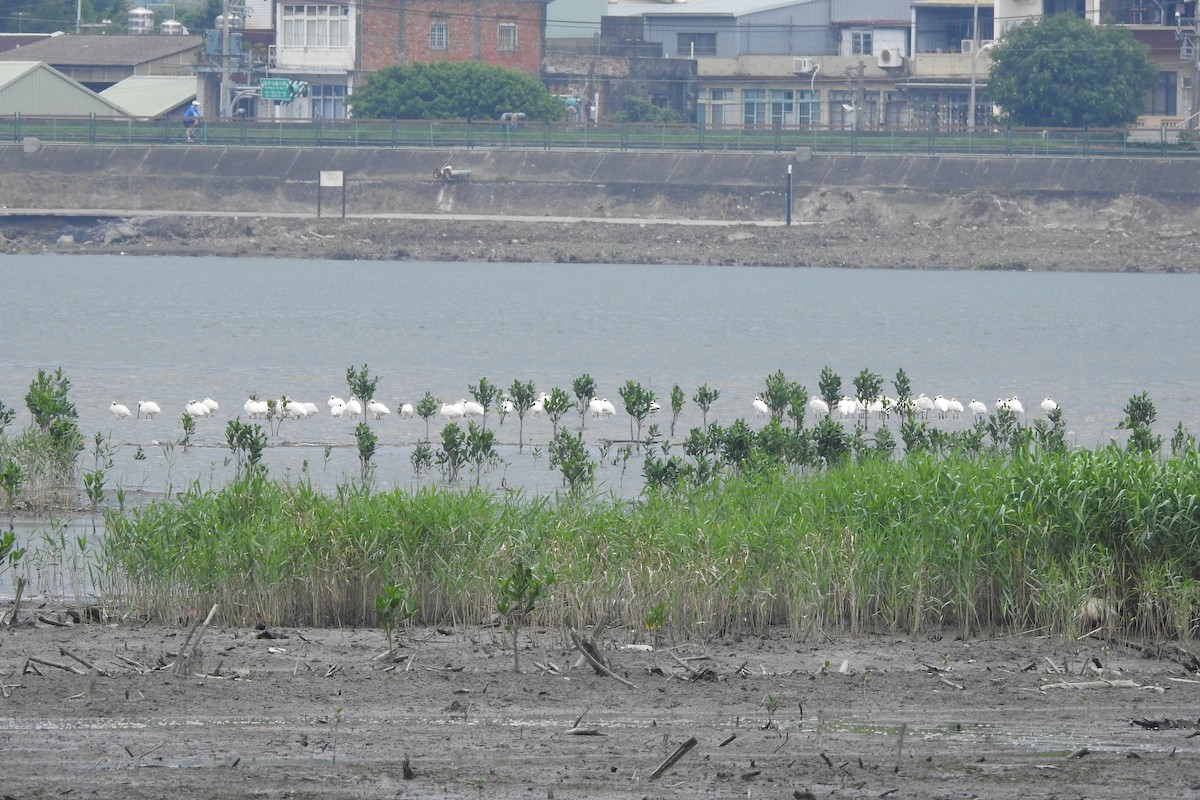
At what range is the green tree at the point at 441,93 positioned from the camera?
294 ft

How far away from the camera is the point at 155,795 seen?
7734 millimetres

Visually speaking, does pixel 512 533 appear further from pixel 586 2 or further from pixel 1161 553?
pixel 586 2

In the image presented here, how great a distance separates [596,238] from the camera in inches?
3280

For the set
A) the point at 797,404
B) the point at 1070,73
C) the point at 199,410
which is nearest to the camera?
the point at 797,404

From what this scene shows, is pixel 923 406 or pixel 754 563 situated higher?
pixel 754 563

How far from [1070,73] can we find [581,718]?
8230 cm

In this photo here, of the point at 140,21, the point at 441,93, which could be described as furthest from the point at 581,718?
the point at 140,21

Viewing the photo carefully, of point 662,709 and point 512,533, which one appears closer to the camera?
point 662,709

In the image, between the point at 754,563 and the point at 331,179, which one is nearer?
the point at 754,563

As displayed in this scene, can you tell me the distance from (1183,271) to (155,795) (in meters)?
77.0

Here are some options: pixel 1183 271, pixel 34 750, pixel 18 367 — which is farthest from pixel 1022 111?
pixel 34 750

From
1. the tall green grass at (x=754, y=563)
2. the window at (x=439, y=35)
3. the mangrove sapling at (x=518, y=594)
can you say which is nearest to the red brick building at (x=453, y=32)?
the window at (x=439, y=35)

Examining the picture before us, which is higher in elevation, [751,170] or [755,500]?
[751,170]

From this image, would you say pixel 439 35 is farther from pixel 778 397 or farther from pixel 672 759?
pixel 672 759
